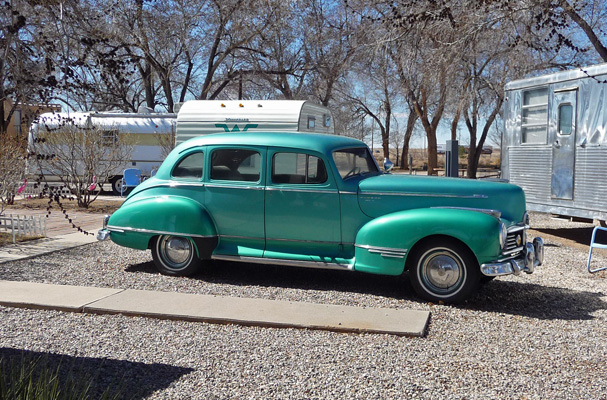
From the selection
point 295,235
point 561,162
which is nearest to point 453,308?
point 295,235

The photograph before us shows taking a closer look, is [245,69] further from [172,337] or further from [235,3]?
[172,337]

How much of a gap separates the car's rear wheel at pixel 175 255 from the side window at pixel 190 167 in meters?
0.75

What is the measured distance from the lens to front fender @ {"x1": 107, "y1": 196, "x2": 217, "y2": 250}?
696 centimetres

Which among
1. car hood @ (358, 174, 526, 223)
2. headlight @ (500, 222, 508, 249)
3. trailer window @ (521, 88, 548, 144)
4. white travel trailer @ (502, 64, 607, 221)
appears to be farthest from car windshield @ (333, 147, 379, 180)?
trailer window @ (521, 88, 548, 144)

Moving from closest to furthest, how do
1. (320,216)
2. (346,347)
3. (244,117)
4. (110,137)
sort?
(346,347), (320,216), (244,117), (110,137)

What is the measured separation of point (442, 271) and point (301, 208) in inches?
66.0

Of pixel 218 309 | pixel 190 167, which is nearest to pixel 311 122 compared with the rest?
pixel 190 167

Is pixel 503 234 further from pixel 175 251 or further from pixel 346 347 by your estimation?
pixel 175 251

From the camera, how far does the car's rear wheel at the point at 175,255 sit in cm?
719

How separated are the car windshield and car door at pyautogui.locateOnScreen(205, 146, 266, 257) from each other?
0.89 metres

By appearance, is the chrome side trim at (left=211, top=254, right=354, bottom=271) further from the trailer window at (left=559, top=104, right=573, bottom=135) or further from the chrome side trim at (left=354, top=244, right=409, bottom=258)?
the trailer window at (left=559, top=104, right=573, bottom=135)

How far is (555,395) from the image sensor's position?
392 cm

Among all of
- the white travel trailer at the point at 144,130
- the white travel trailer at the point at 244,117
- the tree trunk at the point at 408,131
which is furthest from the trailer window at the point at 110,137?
the tree trunk at the point at 408,131

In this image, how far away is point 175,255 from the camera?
7285 millimetres
